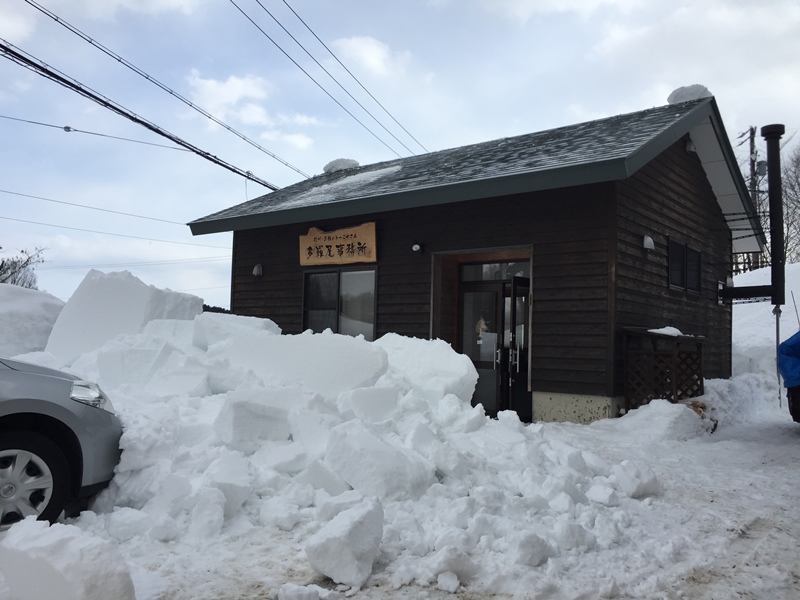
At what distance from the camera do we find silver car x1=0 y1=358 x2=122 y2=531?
2957mm

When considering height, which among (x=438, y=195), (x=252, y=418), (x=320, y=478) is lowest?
(x=320, y=478)

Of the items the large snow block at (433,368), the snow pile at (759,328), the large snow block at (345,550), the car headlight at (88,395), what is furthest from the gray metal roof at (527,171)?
the car headlight at (88,395)

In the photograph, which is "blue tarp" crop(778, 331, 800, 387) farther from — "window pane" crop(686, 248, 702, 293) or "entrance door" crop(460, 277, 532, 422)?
"entrance door" crop(460, 277, 532, 422)

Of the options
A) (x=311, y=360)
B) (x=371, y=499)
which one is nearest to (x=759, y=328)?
(x=311, y=360)

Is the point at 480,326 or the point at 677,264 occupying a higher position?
the point at 677,264

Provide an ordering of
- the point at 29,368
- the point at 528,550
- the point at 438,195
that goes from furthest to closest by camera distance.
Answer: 1. the point at 438,195
2. the point at 29,368
3. the point at 528,550

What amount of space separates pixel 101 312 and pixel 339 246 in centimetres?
394

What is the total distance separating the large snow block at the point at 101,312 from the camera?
754 centimetres

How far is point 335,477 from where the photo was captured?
3.63 m

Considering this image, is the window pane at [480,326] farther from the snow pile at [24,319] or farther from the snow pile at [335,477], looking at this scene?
the snow pile at [24,319]

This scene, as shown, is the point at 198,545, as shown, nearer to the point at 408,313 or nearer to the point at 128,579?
the point at 128,579

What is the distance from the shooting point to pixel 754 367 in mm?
14250

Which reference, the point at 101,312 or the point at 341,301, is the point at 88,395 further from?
the point at 341,301

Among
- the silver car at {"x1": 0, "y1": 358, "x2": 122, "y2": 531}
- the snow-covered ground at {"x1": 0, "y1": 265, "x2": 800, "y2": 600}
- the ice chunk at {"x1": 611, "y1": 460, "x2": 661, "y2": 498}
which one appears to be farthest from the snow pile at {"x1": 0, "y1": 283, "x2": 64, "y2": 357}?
the ice chunk at {"x1": 611, "y1": 460, "x2": 661, "y2": 498}
